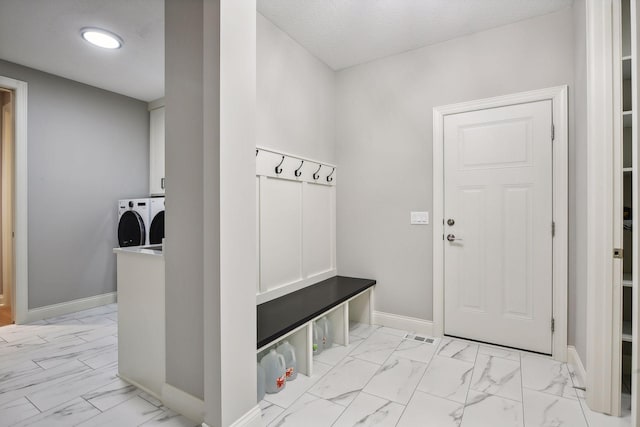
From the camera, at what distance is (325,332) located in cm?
251

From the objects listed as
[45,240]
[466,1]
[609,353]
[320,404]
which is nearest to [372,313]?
[320,404]

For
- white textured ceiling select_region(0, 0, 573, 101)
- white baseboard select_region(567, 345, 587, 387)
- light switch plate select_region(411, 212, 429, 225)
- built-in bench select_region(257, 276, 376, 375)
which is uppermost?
white textured ceiling select_region(0, 0, 573, 101)

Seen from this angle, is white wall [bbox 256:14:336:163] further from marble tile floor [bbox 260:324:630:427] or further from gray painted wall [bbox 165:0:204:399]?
marble tile floor [bbox 260:324:630:427]

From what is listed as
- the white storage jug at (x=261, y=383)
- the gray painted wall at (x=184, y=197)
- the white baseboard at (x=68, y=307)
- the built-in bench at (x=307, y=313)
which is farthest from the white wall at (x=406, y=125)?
the white baseboard at (x=68, y=307)

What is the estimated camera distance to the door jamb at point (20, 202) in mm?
3131

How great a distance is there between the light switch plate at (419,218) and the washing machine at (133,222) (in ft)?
9.96

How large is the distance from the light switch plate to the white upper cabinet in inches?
130

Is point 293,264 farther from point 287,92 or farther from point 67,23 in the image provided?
point 67,23

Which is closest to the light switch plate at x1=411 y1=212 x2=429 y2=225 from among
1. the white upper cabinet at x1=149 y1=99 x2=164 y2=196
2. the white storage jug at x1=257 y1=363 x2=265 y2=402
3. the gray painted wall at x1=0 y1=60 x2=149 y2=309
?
the white storage jug at x1=257 y1=363 x2=265 y2=402

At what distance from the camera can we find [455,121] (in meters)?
2.70

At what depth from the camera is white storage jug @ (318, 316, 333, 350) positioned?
8.20ft

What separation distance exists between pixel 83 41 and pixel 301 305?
9.76ft

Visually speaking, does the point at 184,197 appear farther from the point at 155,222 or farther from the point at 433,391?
the point at 155,222

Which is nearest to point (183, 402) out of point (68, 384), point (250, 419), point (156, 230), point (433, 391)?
point (250, 419)
